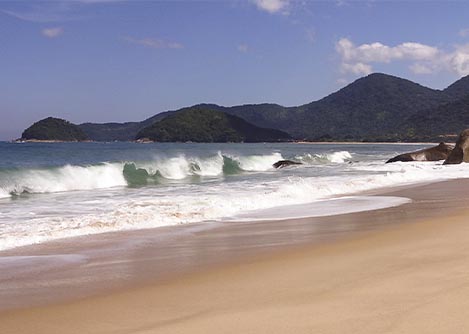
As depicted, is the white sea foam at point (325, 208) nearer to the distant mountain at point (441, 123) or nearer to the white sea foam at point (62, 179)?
the white sea foam at point (62, 179)

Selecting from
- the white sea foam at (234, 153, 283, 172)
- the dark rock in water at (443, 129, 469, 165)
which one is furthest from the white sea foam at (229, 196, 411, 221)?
the white sea foam at (234, 153, 283, 172)

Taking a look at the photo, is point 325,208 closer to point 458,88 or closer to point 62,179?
point 62,179

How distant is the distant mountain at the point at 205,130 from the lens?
13875 cm

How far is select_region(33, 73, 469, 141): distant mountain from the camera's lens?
157250 millimetres

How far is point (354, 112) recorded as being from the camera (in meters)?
166

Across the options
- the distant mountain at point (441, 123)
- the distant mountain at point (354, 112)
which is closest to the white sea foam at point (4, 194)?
the distant mountain at point (441, 123)

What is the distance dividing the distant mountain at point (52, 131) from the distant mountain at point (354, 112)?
21758 millimetres

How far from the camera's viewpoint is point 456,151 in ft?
97.5

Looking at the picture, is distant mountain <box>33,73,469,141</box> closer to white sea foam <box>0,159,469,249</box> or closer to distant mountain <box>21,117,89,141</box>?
distant mountain <box>21,117,89,141</box>

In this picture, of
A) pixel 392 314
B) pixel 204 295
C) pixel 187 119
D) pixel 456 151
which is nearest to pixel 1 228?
pixel 204 295

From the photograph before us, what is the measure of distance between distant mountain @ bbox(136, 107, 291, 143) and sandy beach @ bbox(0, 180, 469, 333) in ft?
429

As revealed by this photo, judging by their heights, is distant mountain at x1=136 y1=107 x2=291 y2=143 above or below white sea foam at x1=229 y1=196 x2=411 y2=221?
above

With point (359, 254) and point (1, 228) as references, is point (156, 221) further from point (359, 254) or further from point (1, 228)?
point (359, 254)

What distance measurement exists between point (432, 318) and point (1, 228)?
7.15 m
